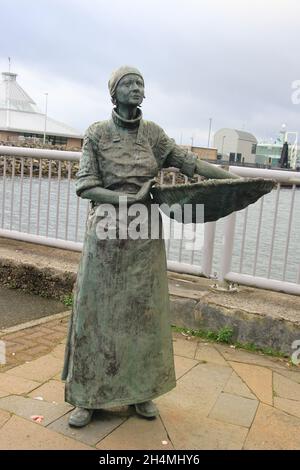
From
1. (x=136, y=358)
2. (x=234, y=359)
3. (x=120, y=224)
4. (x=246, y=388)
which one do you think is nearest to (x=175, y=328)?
(x=234, y=359)

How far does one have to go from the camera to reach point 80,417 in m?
2.88

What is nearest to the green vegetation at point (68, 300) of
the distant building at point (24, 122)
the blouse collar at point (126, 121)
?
the blouse collar at point (126, 121)

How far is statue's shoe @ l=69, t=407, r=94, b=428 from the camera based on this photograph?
287 cm

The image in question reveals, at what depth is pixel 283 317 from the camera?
14.2 feet

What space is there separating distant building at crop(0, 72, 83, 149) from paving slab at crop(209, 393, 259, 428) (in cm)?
7685

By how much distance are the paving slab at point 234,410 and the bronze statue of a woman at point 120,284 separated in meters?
0.53

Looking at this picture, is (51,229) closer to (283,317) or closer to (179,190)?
(283,317)

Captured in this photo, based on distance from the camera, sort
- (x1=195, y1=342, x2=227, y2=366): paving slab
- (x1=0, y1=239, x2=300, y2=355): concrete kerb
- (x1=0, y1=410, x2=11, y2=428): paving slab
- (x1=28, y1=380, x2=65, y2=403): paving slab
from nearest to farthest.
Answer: (x1=0, y1=410, x2=11, y2=428): paving slab
(x1=28, y1=380, x2=65, y2=403): paving slab
(x1=195, y1=342, x2=227, y2=366): paving slab
(x1=0, y1=239, x2=300, y2=355): concrete kerb

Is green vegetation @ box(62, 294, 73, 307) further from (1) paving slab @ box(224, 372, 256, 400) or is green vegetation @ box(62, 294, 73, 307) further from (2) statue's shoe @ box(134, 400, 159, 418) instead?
(2) statue's shoe @ box(134, 400, 159, 418)

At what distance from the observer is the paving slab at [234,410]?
3.12 metres

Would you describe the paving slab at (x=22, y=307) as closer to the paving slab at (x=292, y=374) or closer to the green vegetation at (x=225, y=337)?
the green vegetation at (x=225, y=337)

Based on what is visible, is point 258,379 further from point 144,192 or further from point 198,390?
point 144,192

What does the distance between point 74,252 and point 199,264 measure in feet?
5.42

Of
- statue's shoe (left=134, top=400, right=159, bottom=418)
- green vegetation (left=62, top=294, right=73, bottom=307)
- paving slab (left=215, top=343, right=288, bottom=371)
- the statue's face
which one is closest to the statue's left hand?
the statue's face
